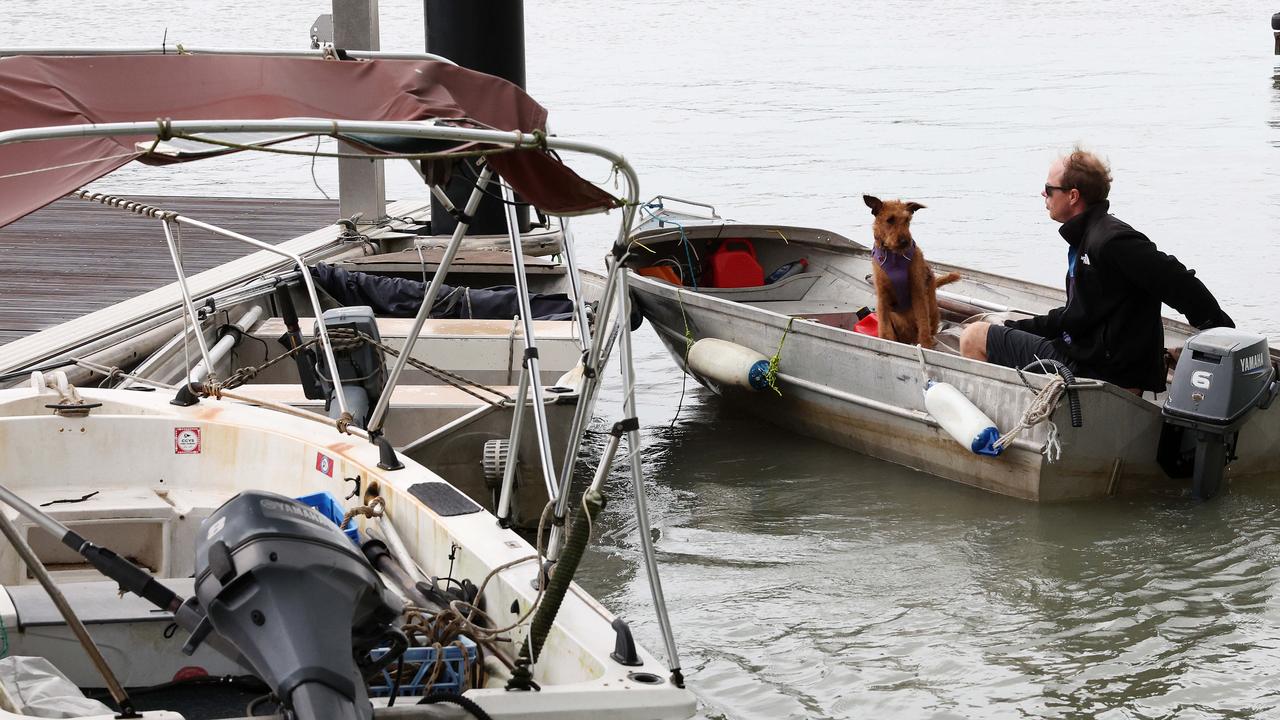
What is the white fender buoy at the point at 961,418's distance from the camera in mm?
6996

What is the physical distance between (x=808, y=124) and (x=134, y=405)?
1996 centimetres

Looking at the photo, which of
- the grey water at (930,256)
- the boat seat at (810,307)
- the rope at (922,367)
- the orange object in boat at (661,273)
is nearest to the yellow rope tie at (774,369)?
the grey water at (930,256)

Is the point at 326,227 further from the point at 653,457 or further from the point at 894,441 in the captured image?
the point at 894,441

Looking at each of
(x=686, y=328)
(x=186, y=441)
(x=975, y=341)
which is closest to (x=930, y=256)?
(x=686, y=328)

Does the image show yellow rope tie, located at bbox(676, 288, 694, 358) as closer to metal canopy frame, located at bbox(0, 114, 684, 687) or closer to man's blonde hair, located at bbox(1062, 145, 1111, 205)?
man's blonde hair, located at bbox(1062, 145, 1111, 205)

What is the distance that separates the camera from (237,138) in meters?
3.23

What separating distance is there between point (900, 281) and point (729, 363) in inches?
46.6

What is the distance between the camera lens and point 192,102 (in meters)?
3.72

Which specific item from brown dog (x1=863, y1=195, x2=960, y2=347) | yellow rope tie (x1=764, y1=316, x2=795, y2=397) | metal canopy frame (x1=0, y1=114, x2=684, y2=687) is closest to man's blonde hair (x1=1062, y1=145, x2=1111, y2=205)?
brown dog (x1=863, y1=195, x2=960, y2=347)

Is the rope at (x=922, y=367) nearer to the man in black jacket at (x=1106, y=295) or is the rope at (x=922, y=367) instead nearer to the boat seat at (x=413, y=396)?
the man in black jacket at (x=1106, y=295)

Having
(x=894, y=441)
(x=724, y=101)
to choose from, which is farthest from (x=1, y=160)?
(x=724, y=101)

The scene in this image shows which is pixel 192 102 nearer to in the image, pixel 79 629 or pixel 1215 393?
pixel 79 629

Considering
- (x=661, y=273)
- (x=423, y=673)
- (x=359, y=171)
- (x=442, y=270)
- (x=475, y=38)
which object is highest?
(x=475, y=38)

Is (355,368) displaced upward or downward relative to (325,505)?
upward
